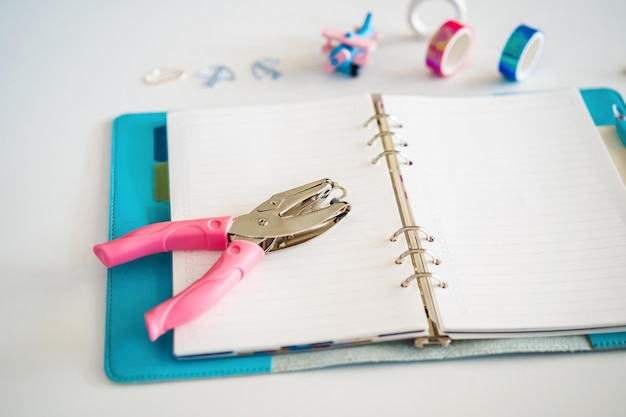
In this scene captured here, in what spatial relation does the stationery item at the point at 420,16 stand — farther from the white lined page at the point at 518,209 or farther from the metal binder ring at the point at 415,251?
the metal binder ring at the point at 415,251

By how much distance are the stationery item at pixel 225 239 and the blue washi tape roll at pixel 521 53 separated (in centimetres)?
44

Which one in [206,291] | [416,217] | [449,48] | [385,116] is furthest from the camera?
[449,48]

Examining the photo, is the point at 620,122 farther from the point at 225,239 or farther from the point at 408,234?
the point at 225,239

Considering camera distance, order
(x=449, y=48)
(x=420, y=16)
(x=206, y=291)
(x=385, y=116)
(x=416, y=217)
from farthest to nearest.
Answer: (x=420, y=16) < (x=449, y=48) < (x=385, y=116) < (x=416, y=217) < (x=206, y=291)

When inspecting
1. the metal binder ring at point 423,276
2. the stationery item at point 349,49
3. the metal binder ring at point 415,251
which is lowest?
the metal binder ring at point 423,276

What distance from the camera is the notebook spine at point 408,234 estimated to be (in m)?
0.75

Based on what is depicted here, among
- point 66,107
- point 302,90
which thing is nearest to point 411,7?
point 302,90

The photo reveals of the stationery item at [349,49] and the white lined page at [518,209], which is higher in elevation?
the stationery item at [349,49]

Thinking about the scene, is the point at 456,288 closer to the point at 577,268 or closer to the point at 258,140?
the point at 577,268

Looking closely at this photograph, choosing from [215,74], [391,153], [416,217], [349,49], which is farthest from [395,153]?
[215,74]

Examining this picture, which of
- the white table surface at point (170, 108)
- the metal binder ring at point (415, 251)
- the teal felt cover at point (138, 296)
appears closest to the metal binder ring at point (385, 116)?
the white table surface at point (170, 108)

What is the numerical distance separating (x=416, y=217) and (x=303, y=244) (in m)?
0.16

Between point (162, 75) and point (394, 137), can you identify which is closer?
point (394, 137)

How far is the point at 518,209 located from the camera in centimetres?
86
